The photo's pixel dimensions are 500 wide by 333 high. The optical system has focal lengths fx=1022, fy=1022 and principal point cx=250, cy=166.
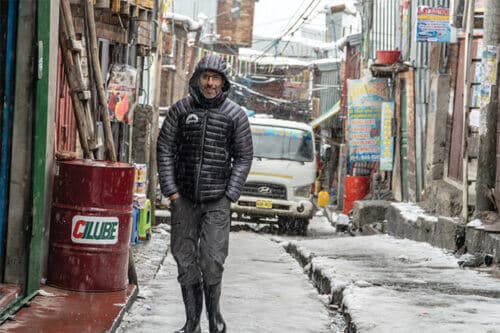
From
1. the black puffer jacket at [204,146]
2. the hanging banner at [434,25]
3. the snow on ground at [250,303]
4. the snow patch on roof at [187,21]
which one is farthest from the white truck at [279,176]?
the black puffer jacket at [204,146]

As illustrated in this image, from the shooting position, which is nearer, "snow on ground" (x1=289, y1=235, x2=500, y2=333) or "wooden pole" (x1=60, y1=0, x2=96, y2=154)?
"snow on ground" (x1=289, y1=235, x2=500, y2=333)

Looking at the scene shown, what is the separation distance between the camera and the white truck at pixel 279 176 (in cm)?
2359

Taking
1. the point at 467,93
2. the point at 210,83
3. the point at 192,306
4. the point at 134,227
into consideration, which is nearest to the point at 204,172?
the point at 210,83

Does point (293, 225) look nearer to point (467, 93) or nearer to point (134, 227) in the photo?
point (134, 227)

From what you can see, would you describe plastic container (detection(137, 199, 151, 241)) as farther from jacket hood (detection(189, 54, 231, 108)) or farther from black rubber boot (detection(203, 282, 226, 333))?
jacket hood (detection(189, 54, 231, 108))

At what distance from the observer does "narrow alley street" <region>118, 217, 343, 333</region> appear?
7965 millimetres

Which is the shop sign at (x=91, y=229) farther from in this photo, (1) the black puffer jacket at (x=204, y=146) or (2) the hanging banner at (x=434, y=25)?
(2) the hanging banner at (x=434, y=25)

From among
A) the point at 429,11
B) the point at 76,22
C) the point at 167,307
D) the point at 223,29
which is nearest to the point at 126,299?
the point at 167,307

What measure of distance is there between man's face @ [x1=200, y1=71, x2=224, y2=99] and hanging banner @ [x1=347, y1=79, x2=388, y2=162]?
2080 cm

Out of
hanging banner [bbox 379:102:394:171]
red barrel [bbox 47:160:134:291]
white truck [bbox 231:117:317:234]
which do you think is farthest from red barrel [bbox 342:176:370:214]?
red barrel [bbox 47:160:134:291]

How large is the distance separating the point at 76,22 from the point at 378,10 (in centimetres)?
2141

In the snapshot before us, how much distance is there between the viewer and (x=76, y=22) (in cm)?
1315

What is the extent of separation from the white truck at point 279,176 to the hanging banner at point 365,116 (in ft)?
12.9

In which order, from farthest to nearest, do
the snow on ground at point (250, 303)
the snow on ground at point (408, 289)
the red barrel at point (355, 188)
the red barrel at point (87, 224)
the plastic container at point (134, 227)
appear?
the red barrel at point (355, 188) → the plastic container at point (134, 227) → the red barrel at point (87, 224) → the snow on ground at point (250, 303) → the snow on ground at point (408, 289)
